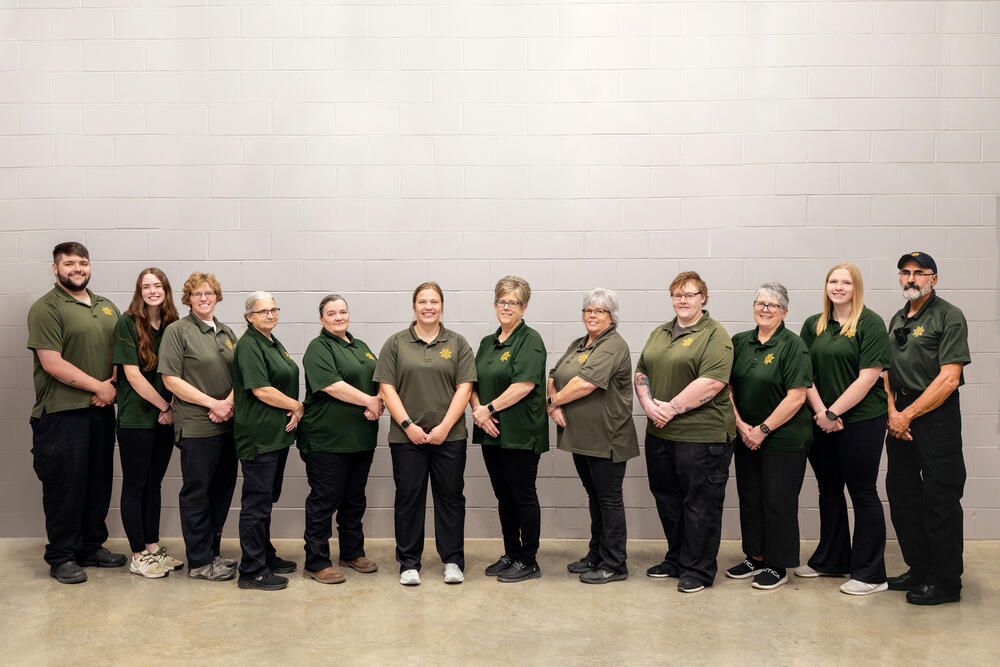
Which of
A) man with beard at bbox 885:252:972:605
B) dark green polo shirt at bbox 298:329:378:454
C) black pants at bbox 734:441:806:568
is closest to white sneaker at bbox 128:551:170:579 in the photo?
dark green polo shirt at bbox 298:329:378:454

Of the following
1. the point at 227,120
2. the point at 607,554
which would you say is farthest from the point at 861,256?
the point at 227,120

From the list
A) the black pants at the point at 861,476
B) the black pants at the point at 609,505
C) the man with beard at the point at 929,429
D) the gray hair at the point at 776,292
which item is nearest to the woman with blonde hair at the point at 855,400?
the black pants at the point at 861,476

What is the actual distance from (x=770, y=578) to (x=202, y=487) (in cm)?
289

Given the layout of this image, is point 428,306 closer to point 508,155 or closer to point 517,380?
point 517,380

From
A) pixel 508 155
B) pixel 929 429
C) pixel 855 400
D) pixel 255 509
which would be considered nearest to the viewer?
pixel 929 429

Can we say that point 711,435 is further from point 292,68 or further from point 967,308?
point 292,68

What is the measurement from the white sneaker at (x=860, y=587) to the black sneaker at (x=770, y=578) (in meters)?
0.29

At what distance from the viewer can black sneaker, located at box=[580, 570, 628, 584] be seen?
13.2 ft

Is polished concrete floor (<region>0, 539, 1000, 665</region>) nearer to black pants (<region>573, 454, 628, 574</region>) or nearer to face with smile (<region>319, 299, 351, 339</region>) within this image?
black pants (<region>573, 454, 628, 574</region>)

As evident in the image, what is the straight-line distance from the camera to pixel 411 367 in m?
3.95

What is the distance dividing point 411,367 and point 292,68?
6.81 ft

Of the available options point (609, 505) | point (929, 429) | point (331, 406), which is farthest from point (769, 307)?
point (331, 406)

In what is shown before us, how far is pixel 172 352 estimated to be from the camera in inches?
154

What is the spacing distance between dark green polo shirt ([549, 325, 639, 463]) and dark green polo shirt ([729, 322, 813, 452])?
60cm
